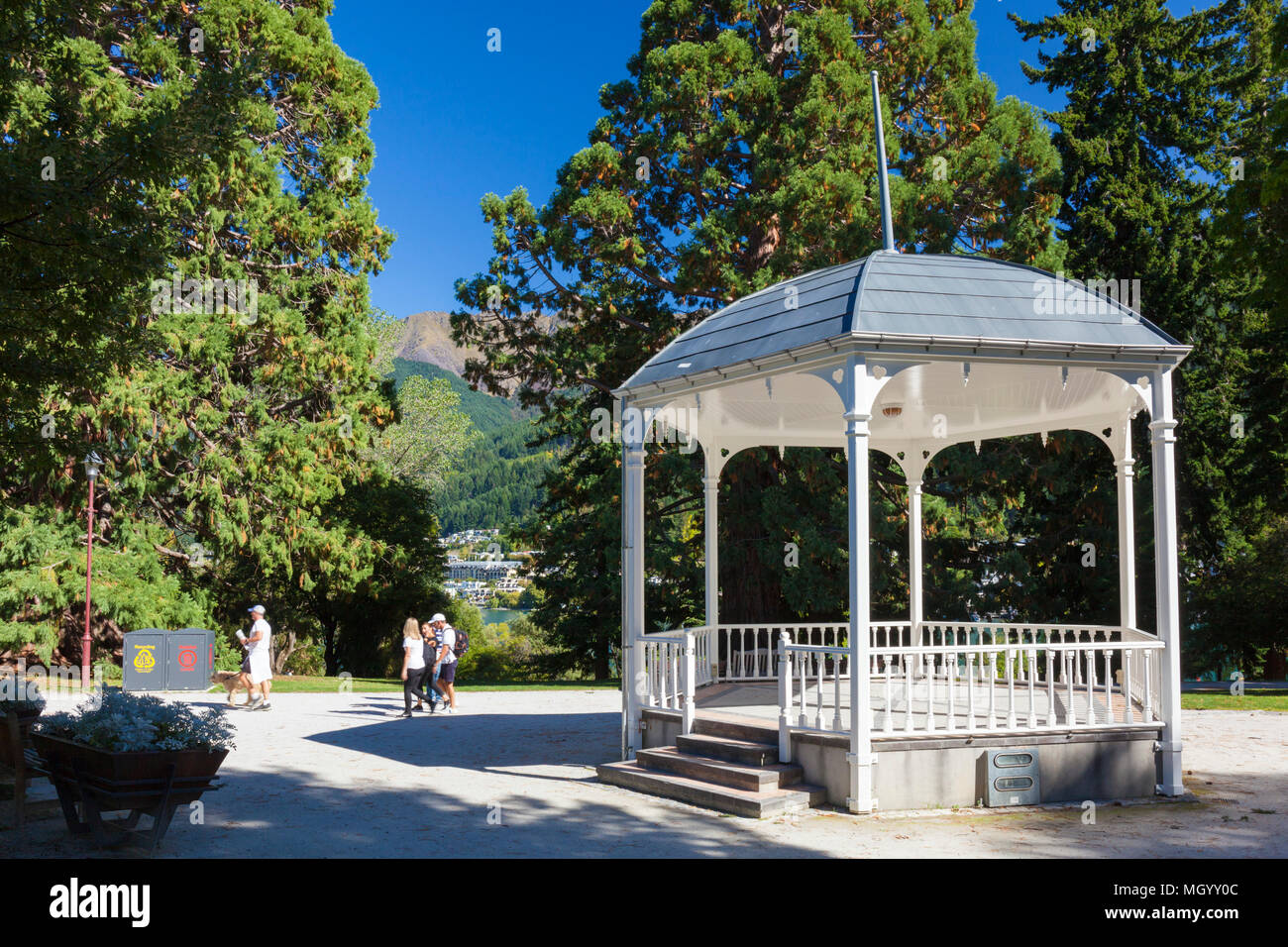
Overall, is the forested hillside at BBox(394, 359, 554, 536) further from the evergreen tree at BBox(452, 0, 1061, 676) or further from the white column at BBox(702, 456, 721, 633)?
the white column at BBox(702, 456, 721, 633)

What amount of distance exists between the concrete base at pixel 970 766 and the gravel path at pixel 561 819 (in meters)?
0.24

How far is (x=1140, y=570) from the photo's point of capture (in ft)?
93.5

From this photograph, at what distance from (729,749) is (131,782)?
5.27 m

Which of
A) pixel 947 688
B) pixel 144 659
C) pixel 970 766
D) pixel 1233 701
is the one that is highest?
pixel 947 688

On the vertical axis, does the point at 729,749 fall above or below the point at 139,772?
below

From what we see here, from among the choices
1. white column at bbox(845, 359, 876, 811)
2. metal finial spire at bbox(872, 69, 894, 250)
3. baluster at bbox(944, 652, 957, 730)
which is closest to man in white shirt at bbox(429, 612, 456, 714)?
metal finial spire at bbox(872, 69, 894, 250)

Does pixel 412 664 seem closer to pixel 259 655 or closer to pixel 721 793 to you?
pixel 259 655

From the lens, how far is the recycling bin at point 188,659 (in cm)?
2175

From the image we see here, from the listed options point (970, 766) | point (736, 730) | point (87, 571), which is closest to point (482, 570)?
point (87, 571)

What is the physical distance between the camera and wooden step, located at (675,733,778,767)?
33.1 feet

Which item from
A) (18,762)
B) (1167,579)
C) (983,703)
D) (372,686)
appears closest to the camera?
(18,762)

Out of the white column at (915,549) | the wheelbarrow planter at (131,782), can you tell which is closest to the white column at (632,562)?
the white column at (915,549)

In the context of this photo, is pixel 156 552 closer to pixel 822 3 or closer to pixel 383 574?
pixel 383 574

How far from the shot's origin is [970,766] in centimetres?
954
